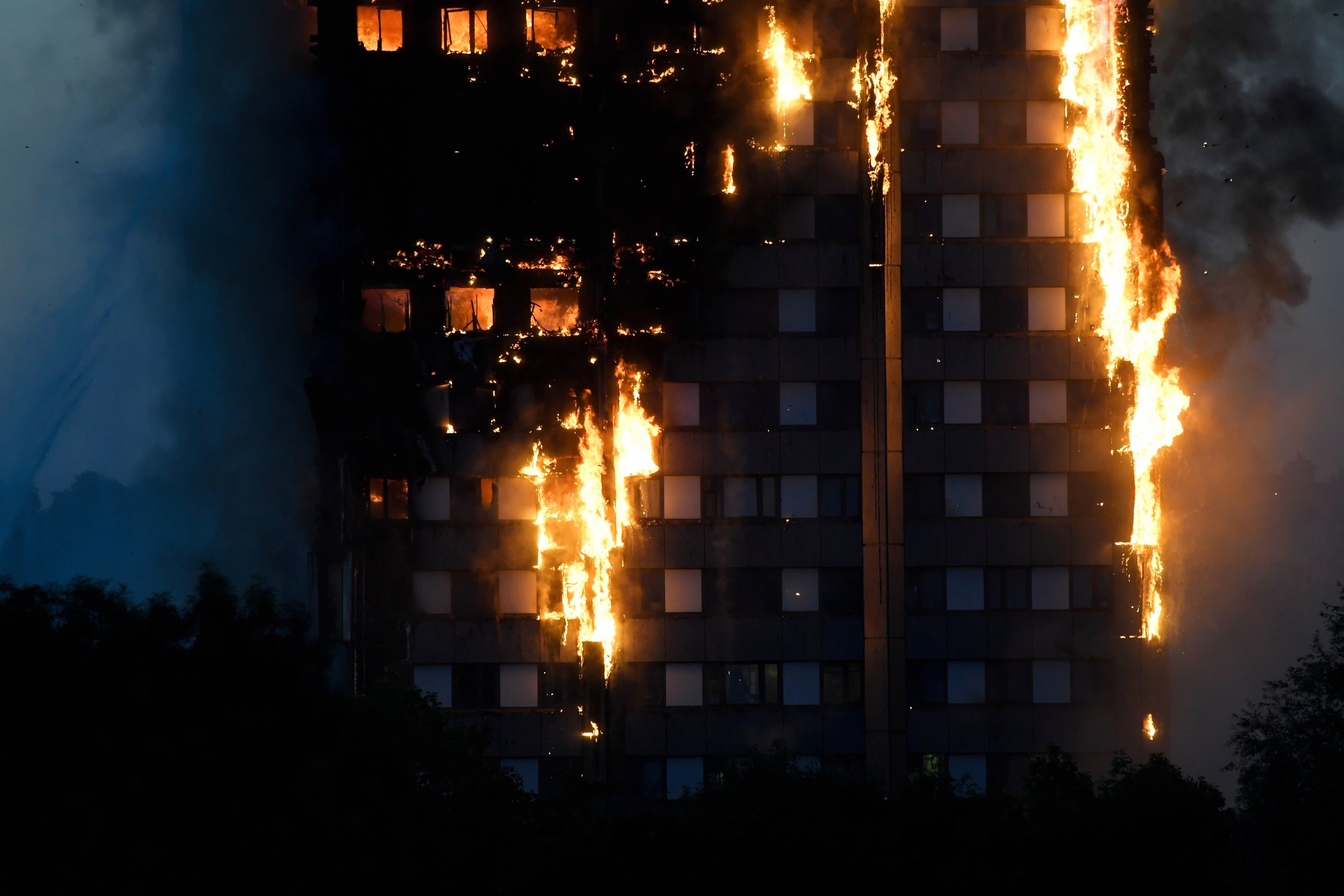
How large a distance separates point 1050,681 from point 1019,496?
4.98 metres

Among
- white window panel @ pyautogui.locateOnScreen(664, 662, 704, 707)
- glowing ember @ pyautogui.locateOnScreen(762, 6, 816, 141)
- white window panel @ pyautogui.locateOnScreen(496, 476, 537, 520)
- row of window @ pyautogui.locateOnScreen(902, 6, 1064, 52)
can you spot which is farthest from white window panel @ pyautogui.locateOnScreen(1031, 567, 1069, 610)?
white window panel @ pyautogui.locateOnScreen(496, 476, 537, 520)

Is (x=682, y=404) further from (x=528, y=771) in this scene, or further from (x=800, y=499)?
(x=528, y=771)

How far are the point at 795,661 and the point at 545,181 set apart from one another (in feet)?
46.3

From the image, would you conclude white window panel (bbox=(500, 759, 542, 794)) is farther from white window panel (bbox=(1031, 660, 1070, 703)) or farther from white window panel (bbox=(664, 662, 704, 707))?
white window panel (bbox=(1031, 660, 1070, 703))

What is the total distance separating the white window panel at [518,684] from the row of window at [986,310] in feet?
44.1

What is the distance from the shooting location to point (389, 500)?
4084cm

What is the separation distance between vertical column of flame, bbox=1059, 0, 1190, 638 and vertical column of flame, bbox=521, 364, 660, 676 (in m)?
12.7

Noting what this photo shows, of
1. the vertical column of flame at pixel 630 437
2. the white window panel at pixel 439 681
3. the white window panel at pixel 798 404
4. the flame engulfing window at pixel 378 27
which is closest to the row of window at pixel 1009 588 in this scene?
the white window panel at pixel 798 404

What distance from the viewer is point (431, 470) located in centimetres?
4066

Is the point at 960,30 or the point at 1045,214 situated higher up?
the point at 960,30

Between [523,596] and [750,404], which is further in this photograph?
[523,596]

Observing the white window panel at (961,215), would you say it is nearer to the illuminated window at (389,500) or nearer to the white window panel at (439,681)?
the illuminated window at (389,500)

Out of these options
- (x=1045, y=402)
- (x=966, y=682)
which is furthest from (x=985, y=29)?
(x=966, y=682)

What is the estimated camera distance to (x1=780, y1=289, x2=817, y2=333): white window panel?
40750 millimetres
